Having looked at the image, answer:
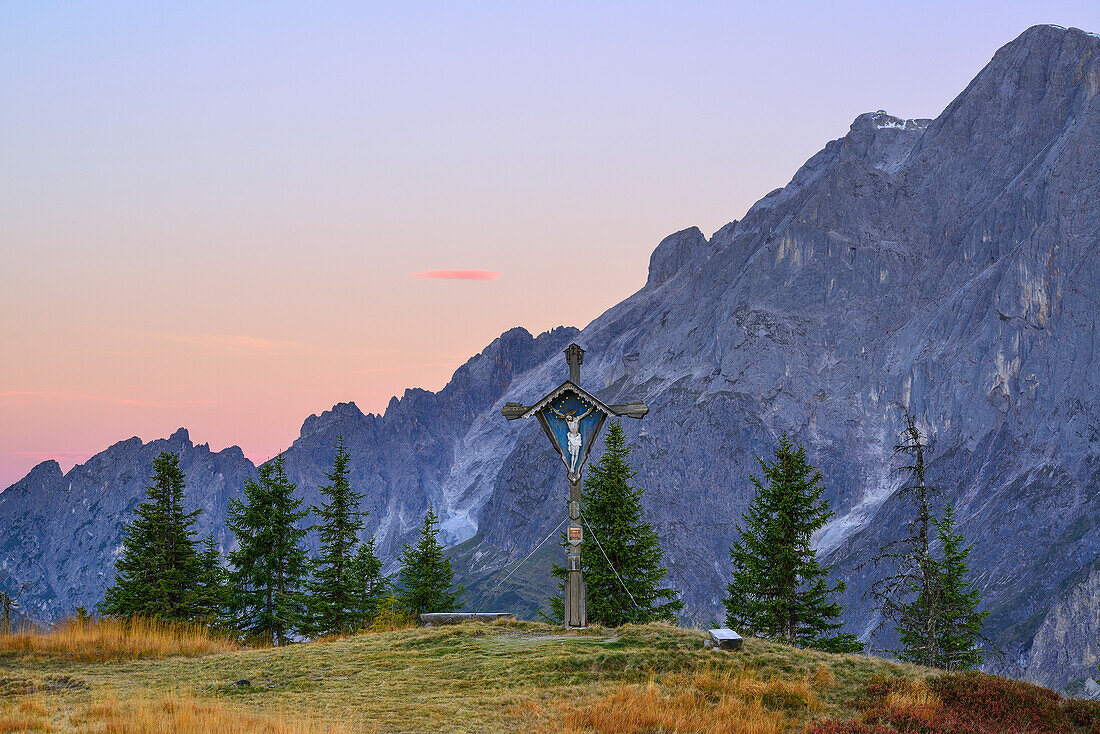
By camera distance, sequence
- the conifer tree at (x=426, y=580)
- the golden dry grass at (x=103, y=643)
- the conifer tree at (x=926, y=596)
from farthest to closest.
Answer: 1. the conifer tree at (x=426, y=580)
2. the conifer tree at (x=926, y=596)
3. the golden dry grass at (x=103, y=643)

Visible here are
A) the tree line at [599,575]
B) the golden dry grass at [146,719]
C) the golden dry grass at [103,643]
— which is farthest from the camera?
the tree line at [599,575]

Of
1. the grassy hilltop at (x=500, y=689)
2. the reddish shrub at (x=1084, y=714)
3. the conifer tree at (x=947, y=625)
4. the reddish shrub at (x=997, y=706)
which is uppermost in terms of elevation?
the grassy hilltop at (x=500, y=689)

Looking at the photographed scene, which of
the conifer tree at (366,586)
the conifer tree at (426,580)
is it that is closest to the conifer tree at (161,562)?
the conifer tree at (366,586)

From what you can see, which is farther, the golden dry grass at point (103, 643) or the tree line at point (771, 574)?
the tree line at point (771, 574)

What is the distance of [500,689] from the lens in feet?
55.8

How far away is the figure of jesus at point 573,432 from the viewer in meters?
27.2

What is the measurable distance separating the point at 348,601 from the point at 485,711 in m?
35.7

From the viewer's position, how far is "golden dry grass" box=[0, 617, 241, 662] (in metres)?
21.0

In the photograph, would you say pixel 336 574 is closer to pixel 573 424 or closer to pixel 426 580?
pixel 426 580

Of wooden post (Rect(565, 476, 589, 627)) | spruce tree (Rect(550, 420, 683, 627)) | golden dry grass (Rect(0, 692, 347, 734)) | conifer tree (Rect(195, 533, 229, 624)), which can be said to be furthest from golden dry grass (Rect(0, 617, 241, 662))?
spruce tree (Rect(550, 420, 683, 627))

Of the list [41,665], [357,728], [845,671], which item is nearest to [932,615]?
[845,671]

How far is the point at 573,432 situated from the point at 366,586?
97.6ft

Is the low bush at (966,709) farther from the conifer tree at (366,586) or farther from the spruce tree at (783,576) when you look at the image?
the conifer tree at (366,586)

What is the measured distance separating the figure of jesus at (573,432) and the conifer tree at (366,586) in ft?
79.4
